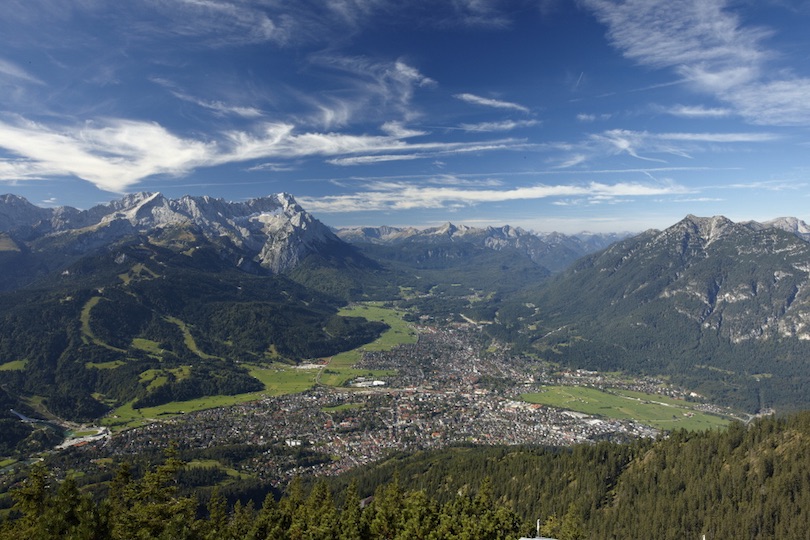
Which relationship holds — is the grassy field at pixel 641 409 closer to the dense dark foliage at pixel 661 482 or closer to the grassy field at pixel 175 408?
the dense dark foliage at pixel 661 482

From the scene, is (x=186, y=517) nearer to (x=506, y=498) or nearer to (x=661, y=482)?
(x=506, y=498)

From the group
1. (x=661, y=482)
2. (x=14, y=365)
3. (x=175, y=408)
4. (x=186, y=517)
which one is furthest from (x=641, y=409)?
(x=14, y=365)

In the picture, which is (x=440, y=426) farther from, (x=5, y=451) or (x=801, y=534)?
(x=5, y=451)

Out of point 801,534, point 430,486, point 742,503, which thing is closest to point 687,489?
point 742,503

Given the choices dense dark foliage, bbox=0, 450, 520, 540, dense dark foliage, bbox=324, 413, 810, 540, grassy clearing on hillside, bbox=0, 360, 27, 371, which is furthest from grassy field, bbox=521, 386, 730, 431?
grassy clearing on hillside, bbox=0, 360, 27, 371

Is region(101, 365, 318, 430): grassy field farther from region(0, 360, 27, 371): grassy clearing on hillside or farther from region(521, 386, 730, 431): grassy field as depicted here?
region(521, 386, 730, 431): grassy field

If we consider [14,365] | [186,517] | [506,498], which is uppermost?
[186,517]
